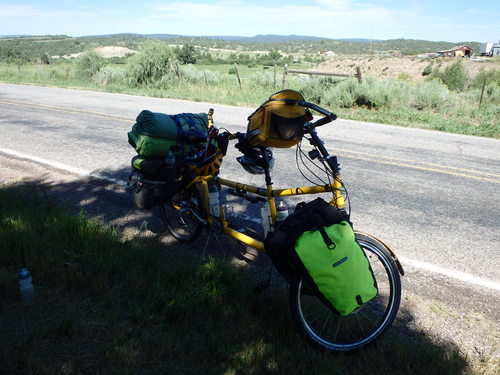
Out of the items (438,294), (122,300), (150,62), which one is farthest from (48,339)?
(150,62)

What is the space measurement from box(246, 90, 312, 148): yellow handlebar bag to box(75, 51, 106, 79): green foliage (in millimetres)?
27828

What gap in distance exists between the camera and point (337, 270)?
8.39ft

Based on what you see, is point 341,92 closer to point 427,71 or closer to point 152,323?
point 152,323

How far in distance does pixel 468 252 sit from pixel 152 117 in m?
3.61

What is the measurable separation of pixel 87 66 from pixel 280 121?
2883 cm

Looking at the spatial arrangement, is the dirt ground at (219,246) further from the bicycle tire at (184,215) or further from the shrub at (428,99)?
the shrub at (428,99)

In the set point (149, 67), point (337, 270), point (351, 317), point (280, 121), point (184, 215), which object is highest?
point (280, 121)

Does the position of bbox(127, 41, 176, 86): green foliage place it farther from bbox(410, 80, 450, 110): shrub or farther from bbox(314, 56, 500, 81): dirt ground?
bbox(314, 56, 500, 81): dirt ground

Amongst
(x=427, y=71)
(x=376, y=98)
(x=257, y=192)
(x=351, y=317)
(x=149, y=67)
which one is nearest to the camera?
(x=351, y=317)

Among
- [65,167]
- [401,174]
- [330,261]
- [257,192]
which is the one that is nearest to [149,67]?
[65,167]

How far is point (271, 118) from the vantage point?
311cm

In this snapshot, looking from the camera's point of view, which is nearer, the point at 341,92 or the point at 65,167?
the point at 65,167

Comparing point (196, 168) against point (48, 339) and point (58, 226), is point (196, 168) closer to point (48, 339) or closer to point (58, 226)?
point (58, 226)

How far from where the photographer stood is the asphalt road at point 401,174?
4.18 metres
